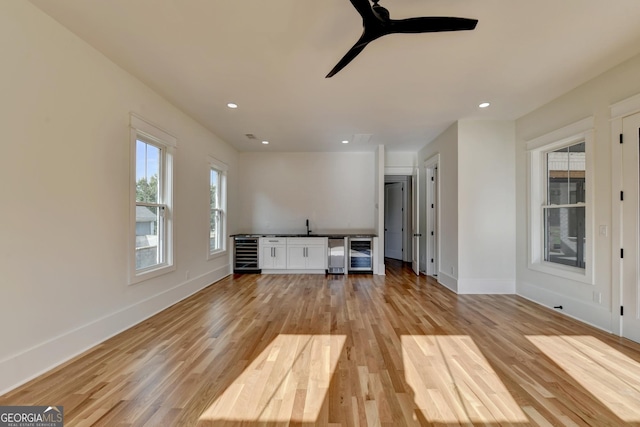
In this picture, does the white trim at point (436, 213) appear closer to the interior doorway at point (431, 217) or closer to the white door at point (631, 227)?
the interior doorway at point (431, 217)

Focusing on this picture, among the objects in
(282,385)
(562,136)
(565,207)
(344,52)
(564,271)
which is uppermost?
(344,52)

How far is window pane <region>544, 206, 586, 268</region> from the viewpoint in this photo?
3.38 metres

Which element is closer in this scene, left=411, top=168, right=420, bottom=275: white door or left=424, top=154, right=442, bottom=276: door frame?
left=424, top=154, right=442, bottom=276: door frame

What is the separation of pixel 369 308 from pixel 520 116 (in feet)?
12.6

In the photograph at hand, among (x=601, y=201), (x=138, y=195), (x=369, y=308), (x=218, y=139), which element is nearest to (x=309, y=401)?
(x=369, y=308)

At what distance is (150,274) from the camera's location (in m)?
3.37

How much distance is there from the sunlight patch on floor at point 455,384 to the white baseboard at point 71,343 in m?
2.82

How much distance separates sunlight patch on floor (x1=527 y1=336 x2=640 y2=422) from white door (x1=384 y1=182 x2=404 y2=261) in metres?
5.30

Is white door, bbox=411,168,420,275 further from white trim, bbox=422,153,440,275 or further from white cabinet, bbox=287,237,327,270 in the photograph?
white cabinet, bbox=287,237,327,270

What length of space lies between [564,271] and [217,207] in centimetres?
586

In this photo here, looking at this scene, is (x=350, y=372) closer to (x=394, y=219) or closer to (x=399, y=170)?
(x=399, y=170)

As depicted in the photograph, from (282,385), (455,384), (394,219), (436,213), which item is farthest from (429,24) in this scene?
(394,219)

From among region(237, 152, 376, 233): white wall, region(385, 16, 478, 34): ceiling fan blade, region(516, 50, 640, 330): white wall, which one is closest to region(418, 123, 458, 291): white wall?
region(516, 50, 640, 330): white wall

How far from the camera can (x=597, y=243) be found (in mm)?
3078
